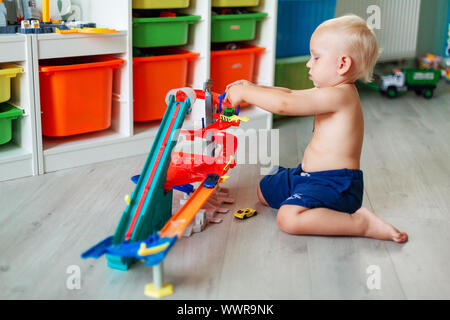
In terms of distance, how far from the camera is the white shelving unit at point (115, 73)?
1575 millimetres

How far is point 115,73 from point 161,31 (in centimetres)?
21

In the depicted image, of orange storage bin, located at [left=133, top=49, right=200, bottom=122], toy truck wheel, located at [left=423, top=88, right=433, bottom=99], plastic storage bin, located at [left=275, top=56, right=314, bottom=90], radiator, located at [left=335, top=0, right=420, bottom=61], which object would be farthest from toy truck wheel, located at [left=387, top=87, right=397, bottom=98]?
orange storage bin, located at [left=133, top=49, right=200, bottom=122]

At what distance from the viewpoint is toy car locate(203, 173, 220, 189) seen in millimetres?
1320

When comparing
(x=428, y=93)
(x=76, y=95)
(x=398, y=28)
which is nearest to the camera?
(x=76, y=95)

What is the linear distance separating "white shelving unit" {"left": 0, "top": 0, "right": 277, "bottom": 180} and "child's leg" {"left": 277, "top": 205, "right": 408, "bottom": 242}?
75 centimetres

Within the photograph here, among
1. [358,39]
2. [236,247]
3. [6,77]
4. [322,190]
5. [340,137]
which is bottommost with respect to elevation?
[236,247]

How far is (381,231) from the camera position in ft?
4.11

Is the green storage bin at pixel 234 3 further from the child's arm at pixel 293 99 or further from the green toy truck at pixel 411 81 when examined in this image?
the green toy truck at pixel 411 81

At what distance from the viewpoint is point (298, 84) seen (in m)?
2.35

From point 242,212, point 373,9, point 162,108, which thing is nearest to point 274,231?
point 242,212

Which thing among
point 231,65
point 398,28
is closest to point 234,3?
point 231,65

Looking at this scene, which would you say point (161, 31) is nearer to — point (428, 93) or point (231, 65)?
point (231, 65)
